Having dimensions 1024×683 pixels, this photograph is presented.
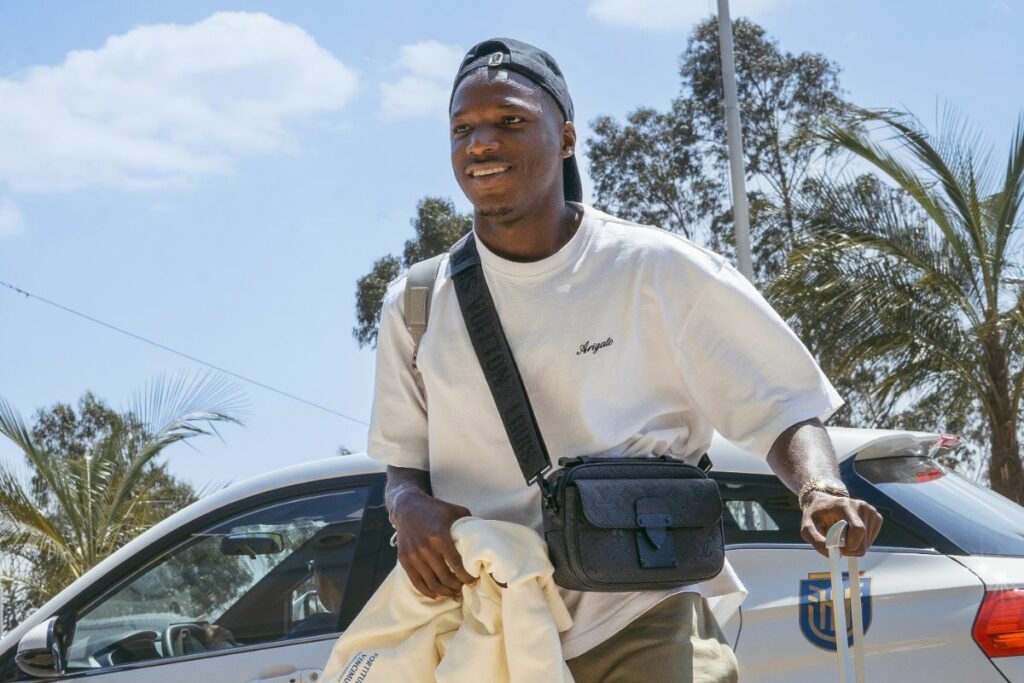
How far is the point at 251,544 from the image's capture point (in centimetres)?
471

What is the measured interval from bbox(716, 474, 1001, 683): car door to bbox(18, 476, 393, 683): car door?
1.25 meters

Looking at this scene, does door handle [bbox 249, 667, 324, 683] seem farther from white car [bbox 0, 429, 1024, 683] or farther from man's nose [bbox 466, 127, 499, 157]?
man's nose [bbox 466, 127, 499, 157]

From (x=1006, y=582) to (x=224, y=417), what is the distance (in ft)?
31.8

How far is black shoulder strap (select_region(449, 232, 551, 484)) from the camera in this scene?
2.34m

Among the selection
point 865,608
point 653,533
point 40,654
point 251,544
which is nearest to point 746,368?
point 653,533

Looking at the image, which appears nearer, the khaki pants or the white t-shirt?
the khaki pants

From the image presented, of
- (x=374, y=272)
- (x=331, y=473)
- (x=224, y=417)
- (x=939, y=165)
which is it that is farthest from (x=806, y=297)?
(x=374, y=272)

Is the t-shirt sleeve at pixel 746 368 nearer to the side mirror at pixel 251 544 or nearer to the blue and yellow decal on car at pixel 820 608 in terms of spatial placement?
the blue and yellow decal on car at pixel 820 608

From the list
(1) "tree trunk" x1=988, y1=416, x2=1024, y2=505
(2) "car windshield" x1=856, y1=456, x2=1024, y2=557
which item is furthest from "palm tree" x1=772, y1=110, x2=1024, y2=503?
(2) "car windshield" x1=856, y1=456, x2=1024, y2=557

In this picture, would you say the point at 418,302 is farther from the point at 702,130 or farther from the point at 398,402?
the point at 702,130

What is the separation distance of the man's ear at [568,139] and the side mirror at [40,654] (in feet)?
9.21

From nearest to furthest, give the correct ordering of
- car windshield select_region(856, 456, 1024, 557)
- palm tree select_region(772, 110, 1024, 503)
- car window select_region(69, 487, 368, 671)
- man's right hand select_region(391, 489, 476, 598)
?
man's right hand select_region(391, 489, 476, 598) → car windshield select_region(856, 456, 1024, 557) → car window select_region(69, 487, 368, 671) → palm tree select_region(772, 110, 1024, 503)

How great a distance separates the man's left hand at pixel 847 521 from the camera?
2.04 metres

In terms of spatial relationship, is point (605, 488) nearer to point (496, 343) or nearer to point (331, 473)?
point (496, 343)
